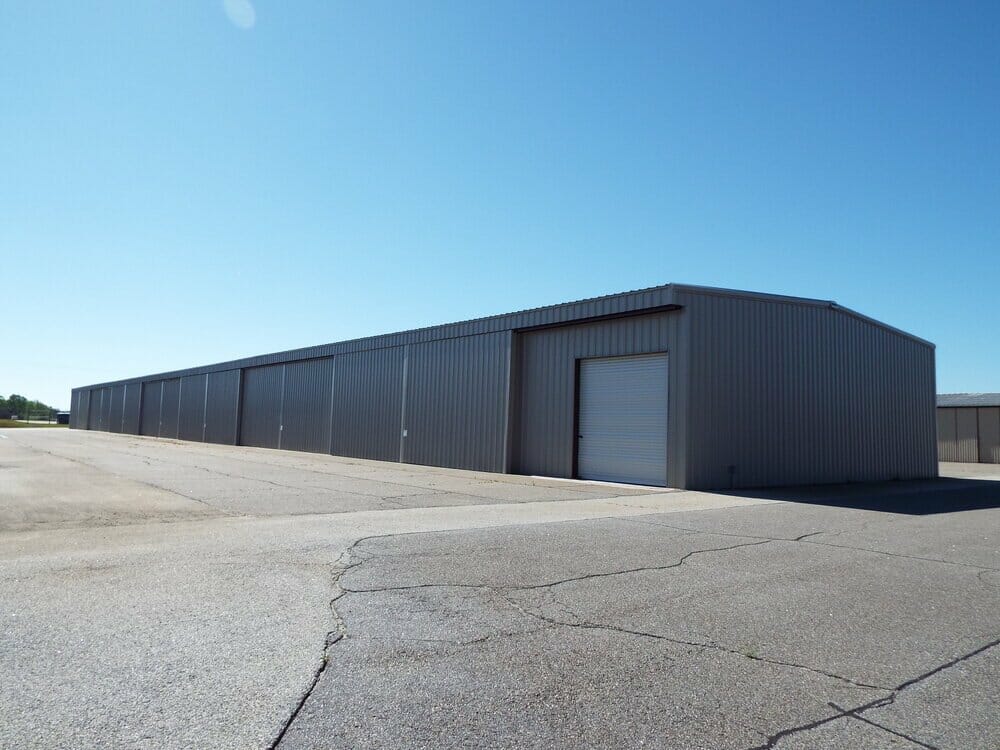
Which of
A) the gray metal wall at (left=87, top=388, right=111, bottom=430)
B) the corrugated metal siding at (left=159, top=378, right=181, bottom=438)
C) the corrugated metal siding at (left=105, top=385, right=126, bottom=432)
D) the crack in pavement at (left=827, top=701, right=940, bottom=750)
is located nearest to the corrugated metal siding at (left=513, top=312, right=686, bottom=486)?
the crack in pavement at (left=827, top=701, right=940, bottom=750)

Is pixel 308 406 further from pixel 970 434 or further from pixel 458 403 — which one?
pixel 970 434

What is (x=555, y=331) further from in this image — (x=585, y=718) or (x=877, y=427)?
(x=585, y=718)

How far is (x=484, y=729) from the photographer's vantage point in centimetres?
311

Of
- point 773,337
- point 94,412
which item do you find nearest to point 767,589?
point 773,337

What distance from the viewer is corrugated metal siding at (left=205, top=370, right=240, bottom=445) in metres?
41.3

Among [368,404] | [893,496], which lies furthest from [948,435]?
[368,404]

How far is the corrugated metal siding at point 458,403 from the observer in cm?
2200

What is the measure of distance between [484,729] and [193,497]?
34.4ft

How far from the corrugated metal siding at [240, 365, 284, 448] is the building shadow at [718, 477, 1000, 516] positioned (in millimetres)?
26543

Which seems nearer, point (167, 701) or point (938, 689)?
point (167, 701)

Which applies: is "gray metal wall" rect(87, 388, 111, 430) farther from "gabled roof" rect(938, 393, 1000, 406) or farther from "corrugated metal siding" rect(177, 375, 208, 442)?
"gabled roof" rect(938, 393, 1000, 406)

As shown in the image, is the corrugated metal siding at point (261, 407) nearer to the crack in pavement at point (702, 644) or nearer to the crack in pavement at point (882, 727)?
the crack in pavement at point (702, 644)

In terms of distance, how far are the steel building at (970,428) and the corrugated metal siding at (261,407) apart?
124ft

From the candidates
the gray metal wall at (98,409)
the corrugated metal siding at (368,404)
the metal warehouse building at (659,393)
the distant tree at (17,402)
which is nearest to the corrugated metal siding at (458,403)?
the metal warehouse building at (659,393)
